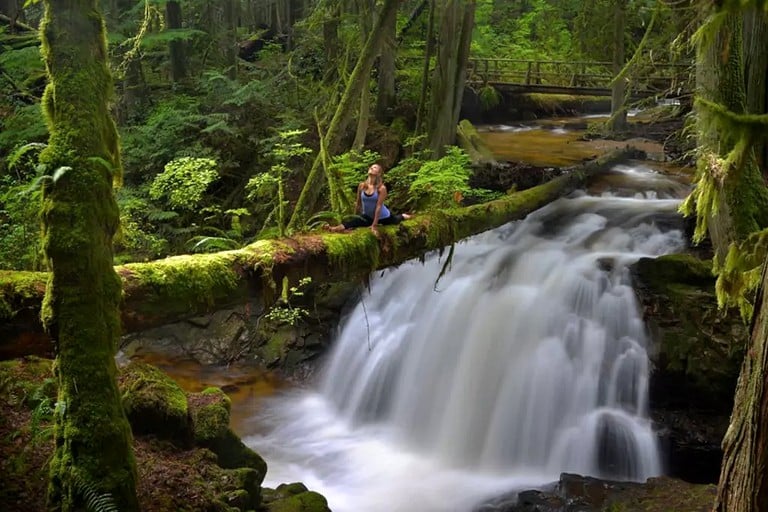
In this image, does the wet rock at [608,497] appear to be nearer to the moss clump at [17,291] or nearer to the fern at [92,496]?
the fern at [92,496]

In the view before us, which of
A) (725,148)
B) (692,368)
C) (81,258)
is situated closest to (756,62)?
(725,148)

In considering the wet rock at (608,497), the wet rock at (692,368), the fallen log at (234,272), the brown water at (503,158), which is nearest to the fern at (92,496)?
the fallen log at (234,272)

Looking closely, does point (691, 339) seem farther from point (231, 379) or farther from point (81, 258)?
point (81, 258)

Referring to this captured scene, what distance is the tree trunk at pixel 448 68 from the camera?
46.0 ft

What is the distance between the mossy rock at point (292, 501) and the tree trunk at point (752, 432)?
15.2 ft

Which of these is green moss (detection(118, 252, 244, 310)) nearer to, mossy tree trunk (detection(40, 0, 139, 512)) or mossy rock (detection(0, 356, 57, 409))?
mossy tree trunk (detection(40, 0, 139, 512))

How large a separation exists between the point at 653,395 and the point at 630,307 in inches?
59.3

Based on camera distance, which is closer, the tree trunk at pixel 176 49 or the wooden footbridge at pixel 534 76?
the tree trunk at pixel 176 49

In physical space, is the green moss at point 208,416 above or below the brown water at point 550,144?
below

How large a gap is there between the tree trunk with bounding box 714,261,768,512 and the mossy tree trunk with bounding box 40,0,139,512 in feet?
13.0

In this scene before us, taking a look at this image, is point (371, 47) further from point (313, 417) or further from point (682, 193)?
point (682, 193)

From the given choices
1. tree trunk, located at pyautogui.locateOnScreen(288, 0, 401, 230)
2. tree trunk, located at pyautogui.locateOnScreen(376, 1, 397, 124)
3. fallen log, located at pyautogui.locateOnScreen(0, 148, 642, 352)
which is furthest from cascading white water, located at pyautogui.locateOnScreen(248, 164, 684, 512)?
tree trunk, located at pyautogui.locateOnScreen(376, 1, 397, 124)

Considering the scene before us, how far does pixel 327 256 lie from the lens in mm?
6383

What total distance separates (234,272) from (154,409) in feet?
6.39
